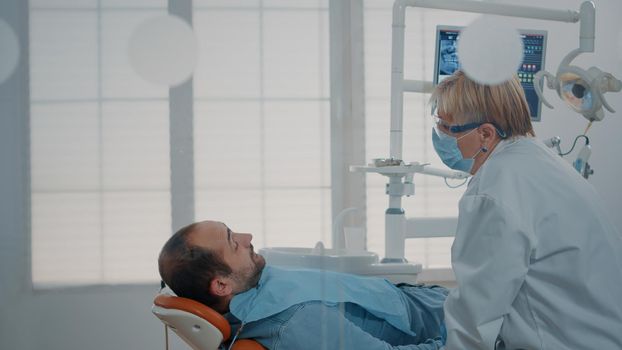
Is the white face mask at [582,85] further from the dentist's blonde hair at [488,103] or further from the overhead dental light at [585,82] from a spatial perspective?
the dentist's blonde hair at [488,103]

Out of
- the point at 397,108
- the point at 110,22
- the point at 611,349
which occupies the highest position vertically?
the point at 110,22

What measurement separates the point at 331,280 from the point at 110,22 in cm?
69

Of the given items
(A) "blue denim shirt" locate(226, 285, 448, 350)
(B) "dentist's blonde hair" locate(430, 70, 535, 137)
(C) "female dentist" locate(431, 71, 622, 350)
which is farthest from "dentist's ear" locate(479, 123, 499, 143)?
(A) "blue denim shirt" locate(226, 285, 448, 350)

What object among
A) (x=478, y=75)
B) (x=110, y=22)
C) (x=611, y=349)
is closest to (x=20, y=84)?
(x=110, y=22)

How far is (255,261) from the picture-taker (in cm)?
136

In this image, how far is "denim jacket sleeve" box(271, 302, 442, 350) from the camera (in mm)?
1194

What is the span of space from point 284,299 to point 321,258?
114 mm

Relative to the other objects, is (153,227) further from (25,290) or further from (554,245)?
(554,245)

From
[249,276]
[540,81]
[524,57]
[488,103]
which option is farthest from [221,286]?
[524,57]

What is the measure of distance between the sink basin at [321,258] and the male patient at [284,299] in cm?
2

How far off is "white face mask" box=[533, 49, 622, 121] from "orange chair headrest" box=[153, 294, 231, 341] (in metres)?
1.22

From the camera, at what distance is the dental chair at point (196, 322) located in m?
1.16

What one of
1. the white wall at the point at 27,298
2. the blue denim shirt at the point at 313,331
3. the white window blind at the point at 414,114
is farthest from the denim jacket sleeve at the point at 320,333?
the white window blind at the point at 414,114

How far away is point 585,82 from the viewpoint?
189cm
